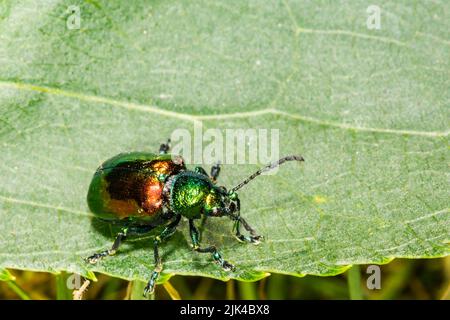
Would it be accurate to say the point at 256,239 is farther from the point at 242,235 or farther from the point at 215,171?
the point at 215,171

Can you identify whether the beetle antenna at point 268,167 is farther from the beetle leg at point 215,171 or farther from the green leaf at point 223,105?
the beetle leg at point 215,171

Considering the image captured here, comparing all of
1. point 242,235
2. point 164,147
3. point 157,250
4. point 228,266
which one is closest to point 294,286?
point 242,235

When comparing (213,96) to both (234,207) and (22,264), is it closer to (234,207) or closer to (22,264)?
(234,207)

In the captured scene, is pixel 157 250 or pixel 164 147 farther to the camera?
pixel 164 147

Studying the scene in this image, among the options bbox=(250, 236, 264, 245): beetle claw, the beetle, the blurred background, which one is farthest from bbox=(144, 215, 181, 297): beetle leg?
the blurred background

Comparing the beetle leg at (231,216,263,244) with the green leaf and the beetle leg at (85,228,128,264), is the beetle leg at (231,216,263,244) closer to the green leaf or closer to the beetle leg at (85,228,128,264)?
the green leaf

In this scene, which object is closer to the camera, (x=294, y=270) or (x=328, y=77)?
(x=294, y=270)
